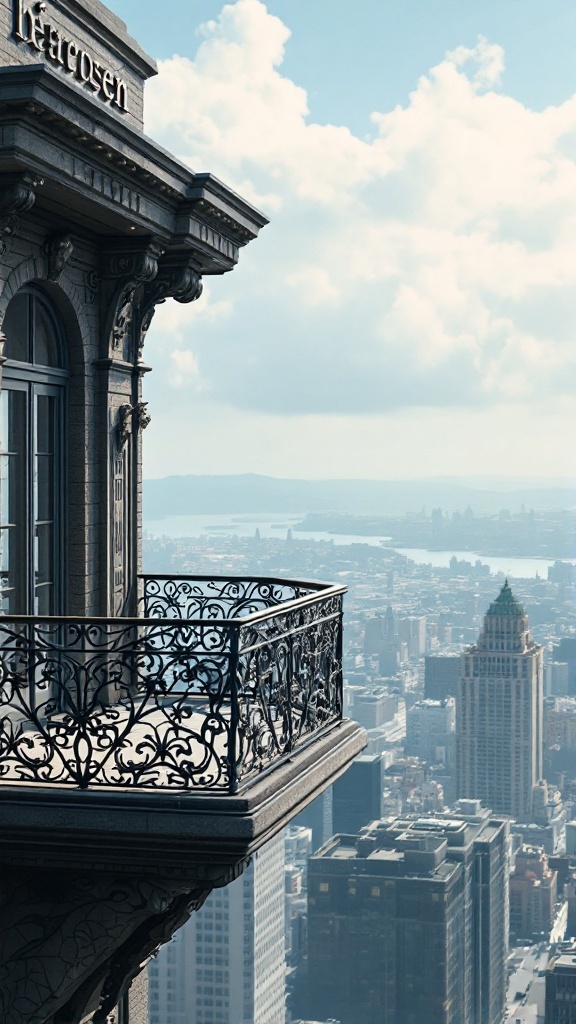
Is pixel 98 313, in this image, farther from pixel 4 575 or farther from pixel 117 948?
pixel 117 948

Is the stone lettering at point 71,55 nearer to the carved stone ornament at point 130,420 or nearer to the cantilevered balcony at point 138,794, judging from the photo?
the carved stone ornament at point 130,420

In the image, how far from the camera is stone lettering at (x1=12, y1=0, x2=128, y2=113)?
8.02 m

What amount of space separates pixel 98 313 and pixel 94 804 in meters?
3.77

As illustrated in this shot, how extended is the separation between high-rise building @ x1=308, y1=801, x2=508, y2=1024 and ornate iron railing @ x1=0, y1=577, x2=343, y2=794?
76332mm

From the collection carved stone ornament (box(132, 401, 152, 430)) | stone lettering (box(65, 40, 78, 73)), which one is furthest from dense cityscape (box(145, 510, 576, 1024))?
stone lettering (box(65, 40, 78, 73))

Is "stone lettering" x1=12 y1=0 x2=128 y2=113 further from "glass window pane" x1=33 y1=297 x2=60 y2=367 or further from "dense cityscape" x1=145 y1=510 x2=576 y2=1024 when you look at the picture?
"dense cityscape" x1=145 y1=510 x2=576 y2=1024

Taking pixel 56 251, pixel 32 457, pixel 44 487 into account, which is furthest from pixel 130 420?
pixel 56 251

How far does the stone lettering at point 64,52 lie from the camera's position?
8.02 metres

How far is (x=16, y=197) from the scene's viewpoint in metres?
7.04

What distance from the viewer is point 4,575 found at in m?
8.19

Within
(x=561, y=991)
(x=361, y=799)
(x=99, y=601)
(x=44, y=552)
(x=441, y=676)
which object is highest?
(x=44, y=552)

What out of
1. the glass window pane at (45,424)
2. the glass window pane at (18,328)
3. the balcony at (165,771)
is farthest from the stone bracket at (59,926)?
the glass window pane at (18,328)

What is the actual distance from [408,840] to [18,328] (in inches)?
3222

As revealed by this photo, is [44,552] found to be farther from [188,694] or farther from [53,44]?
[53,44]
